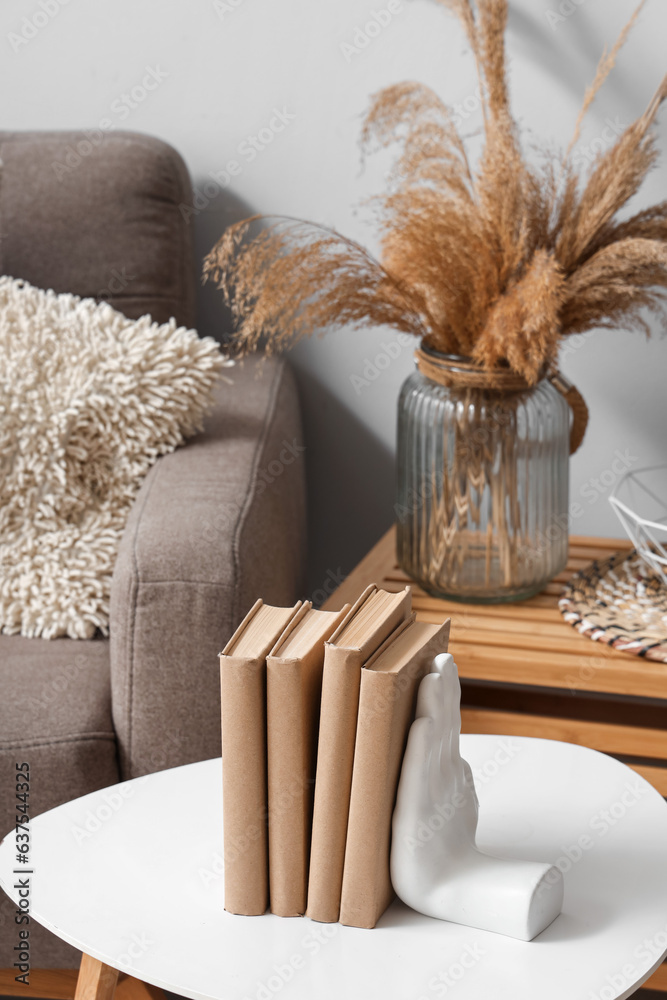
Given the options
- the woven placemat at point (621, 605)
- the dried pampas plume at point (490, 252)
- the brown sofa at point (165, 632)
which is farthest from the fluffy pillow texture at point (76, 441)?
the woven placemat at point (621, 605)

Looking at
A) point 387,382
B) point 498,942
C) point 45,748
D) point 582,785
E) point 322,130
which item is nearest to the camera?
point 498,942

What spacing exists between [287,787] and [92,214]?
109 cm

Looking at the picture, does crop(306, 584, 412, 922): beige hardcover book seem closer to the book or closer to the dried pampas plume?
the book

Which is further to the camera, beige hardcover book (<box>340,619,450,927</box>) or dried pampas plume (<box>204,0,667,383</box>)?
dried pampas plume (<box>204,0,667,383</box>)

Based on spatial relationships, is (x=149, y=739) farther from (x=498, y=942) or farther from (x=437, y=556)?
(x=498, y=942)

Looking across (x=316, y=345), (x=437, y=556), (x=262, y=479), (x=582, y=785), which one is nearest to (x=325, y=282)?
(x=262, y=479)

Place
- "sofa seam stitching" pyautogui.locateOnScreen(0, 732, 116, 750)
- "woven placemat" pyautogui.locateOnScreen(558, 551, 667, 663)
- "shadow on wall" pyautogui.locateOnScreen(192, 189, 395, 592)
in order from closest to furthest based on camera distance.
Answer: "sofa seam stitching" pyautogui.locateOnScreen(0, 732, 116, 750) < "woven placemat" pyautogui.locateOnScreen(558, 551, 667, 663) < "shadow on wall" pyautogui.locateOnScreen(192, 189, 395, 592)

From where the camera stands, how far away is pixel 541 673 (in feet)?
3.59

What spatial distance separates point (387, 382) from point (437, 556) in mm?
524

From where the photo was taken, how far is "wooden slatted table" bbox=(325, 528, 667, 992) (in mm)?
1077

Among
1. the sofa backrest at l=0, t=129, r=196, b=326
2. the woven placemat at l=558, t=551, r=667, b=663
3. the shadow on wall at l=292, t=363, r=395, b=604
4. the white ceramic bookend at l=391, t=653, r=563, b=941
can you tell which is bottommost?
the shadow on wall at l=292, t=363, r=395, b=604

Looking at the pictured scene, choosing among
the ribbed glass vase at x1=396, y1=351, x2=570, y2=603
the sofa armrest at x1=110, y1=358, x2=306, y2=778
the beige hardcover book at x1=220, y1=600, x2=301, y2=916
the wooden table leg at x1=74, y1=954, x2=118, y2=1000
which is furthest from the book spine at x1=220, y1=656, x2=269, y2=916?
the ribbed glass vase at x1=396, y1=351, x2=570, y2=603

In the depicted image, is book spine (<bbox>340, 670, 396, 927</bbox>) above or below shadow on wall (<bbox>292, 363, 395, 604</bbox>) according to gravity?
above

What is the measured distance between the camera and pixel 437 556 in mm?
1229
